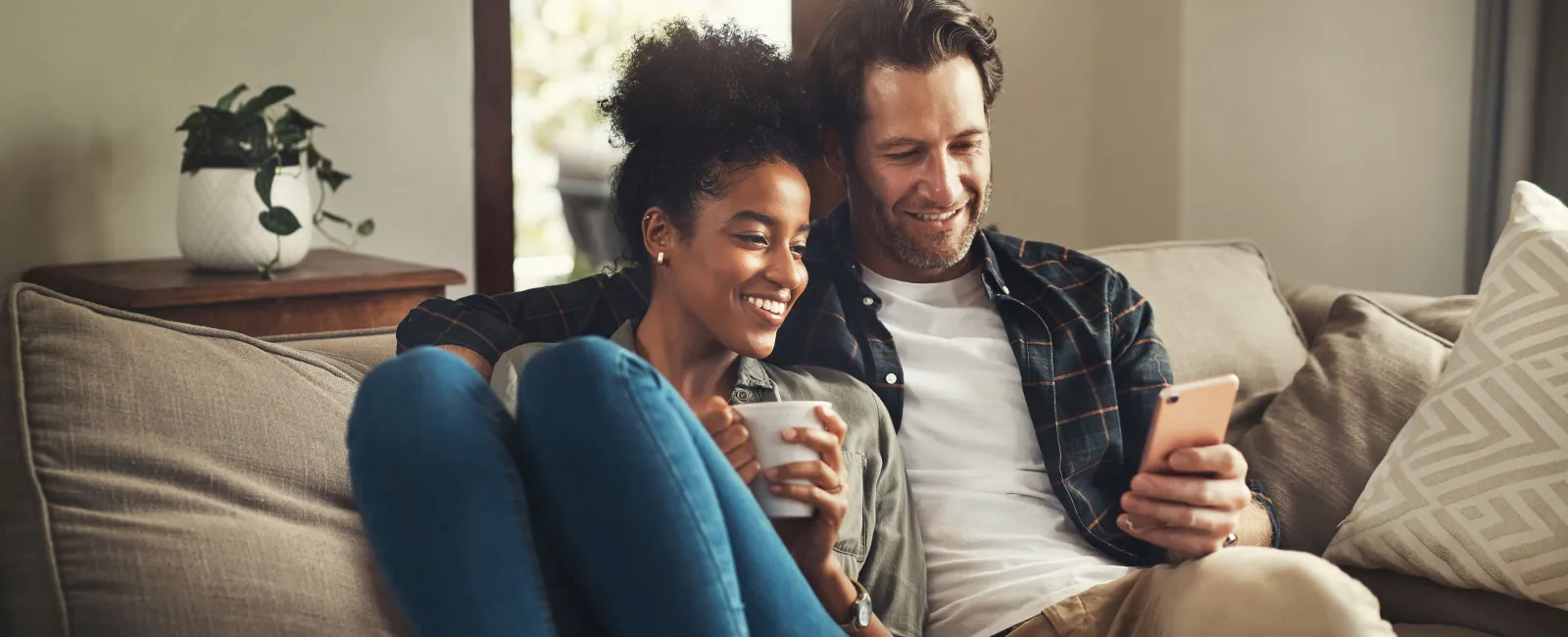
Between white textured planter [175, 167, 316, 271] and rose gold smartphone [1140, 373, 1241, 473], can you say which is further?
white textured planter [175, 167, 316, 271]

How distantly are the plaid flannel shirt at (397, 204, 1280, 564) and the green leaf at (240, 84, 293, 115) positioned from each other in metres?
1.04

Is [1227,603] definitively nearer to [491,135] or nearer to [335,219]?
[335,219]

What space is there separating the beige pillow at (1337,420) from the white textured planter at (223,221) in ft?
5.53

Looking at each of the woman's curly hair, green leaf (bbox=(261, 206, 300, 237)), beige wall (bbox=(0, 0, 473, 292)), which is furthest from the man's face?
beige wall (bbox=(0, 0, 473, 292))

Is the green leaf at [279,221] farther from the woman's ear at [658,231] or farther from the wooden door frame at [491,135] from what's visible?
the woman's ear at [658,231]

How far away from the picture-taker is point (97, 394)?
1097 mm

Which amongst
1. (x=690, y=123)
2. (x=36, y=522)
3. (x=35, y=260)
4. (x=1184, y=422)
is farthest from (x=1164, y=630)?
(x=35, y=260)

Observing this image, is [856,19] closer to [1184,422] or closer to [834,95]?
[834,95]

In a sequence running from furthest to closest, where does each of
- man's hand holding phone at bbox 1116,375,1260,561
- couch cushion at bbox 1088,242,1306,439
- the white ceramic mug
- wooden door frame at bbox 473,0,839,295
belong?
wooden door frame at bbox 473,0,839,295 < couch cushion at bbox 1088,242,1306,439 < man's hand holding phone at bbox 1116,375,1260,561 < the white ceramic mug

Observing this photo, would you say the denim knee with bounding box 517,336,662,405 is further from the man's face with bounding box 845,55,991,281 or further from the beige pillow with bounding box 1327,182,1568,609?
the beige pillow with bounding box 1327,182,1568,609

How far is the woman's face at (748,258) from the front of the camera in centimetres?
131

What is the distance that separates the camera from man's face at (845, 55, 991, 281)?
1537mm

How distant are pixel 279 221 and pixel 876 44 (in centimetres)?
123

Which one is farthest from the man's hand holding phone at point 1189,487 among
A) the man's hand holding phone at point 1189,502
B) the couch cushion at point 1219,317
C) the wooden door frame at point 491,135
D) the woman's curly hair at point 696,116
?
the wooden door frame at point 491,135
